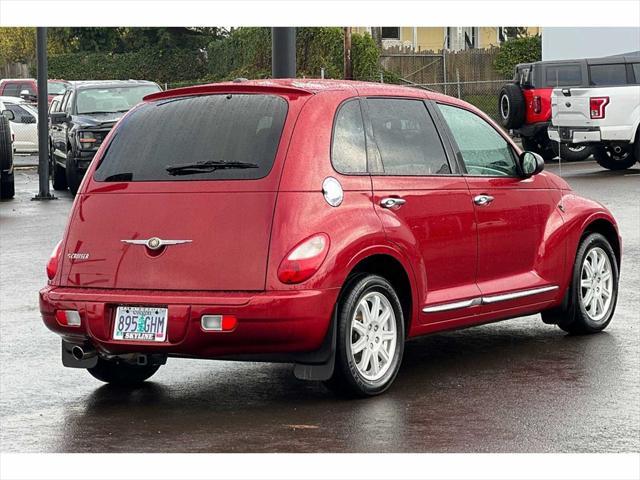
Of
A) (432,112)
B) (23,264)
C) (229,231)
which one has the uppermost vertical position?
(432,112)

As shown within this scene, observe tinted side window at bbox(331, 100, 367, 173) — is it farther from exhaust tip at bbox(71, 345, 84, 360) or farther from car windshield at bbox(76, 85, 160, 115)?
car windshield at bbox(76, 85, 160, 115)

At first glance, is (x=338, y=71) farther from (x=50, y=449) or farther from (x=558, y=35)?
(x=50, y=449)

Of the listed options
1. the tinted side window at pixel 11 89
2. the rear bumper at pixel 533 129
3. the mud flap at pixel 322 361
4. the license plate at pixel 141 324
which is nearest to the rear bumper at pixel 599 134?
the rear bumper at pixel 533 129

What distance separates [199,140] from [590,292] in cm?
342

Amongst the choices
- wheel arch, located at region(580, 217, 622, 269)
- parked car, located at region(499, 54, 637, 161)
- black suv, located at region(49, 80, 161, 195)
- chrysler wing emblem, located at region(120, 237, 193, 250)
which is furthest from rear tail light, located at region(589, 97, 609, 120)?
chrysler wing emblem, located at region(120, 237, 193, 250)

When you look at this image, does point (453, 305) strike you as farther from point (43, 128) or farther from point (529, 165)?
point (43, 128)

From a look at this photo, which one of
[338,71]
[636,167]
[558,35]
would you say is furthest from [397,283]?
[338,71]

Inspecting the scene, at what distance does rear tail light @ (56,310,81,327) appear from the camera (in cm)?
779

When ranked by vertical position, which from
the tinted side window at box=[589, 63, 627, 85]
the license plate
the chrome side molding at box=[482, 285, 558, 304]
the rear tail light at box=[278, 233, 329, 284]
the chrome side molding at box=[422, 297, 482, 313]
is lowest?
the chrome side molding at box=[482, 285, 558, 304]

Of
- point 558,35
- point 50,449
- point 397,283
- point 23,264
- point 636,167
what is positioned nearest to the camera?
point 50,449

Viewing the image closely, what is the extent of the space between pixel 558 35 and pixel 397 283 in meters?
32.0

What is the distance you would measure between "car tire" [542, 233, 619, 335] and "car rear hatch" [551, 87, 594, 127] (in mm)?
15704

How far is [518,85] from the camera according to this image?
1170 inches

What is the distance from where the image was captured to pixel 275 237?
750 centimetres
